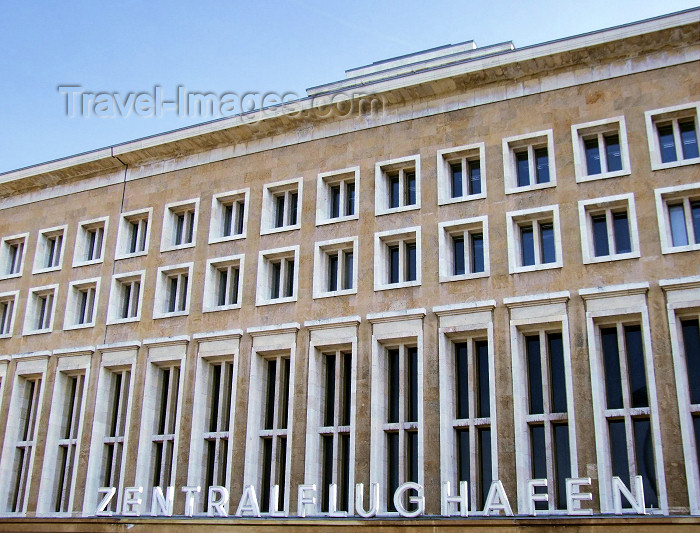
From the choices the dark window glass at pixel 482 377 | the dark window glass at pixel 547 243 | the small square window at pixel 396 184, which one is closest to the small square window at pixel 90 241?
the small square window at pixel 396 184

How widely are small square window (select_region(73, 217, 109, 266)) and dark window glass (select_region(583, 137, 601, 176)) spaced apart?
1975cm

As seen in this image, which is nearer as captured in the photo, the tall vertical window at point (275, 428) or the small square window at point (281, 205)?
the tall vertical window at point (275, 428)

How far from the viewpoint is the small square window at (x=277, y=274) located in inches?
1292

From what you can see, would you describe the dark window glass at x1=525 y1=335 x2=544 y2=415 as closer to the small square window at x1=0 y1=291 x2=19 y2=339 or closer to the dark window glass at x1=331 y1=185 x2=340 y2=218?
the dark window glass at x1=331 y1=185 x2=340 y2=218

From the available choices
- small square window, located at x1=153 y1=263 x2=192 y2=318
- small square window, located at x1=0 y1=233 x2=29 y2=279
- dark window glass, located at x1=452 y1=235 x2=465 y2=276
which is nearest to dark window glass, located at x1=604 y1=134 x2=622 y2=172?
dark window glass, located at x1=452 y1=235 x2=465 y2=276

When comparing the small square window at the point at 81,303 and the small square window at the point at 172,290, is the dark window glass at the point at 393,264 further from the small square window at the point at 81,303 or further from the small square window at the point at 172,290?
the small square window at the point at 81,303

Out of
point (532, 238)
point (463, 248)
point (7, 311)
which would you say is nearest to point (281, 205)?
point (463, 248)

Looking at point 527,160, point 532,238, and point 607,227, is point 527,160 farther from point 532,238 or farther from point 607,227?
point 607,227

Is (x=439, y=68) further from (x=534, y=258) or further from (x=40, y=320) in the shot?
(x=40, y=320)

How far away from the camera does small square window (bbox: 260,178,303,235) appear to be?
33938 mm

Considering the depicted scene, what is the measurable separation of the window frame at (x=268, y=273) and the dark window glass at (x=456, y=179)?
6.07 metres

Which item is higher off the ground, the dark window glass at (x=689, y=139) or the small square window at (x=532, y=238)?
the dark window glass at (x=689, y=139)

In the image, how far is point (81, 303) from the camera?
37.6m

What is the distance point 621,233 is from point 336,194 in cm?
1068
